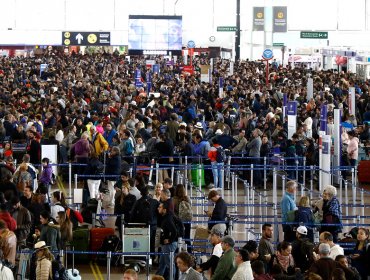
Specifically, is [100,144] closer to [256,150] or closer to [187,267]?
[256,150]

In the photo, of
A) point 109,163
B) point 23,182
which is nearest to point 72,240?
point 23,182

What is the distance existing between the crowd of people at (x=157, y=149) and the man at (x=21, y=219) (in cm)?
1

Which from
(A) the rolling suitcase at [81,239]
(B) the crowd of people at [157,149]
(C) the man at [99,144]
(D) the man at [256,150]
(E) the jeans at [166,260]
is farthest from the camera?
(D) the man at [256,150]

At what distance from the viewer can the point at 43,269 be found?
1291 cm

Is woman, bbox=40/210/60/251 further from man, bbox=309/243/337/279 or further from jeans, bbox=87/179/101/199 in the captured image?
jeans, bbox=87/179/101/199

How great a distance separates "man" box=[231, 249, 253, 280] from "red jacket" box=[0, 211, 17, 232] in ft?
14.1

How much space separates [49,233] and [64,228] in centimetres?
56

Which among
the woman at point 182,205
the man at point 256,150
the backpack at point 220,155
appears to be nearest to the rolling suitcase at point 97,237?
the woman at point 182,205

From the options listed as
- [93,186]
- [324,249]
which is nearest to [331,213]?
[324,249]

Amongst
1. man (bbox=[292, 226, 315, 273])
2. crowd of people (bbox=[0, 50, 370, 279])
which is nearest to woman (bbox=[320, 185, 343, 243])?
crowd of people (bbox=[0, 50, 370, 279])

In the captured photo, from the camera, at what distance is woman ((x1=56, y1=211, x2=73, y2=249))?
1496cm

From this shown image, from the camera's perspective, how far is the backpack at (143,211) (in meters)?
15.9

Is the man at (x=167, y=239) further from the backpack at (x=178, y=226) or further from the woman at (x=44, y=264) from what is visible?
the woman at (x=44, y=264)

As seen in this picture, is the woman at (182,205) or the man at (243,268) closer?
the man at (243,268)
